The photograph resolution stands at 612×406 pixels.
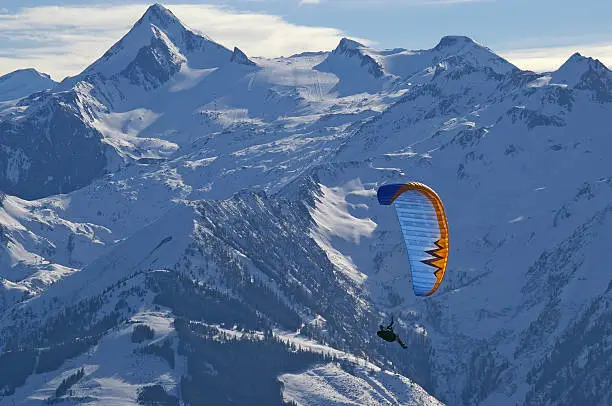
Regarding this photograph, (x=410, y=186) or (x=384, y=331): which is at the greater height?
(x=410, y=186)

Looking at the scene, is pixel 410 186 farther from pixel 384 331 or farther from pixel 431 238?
pixel 384 331

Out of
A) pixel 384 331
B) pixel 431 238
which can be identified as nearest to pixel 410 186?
pixel 431 238
